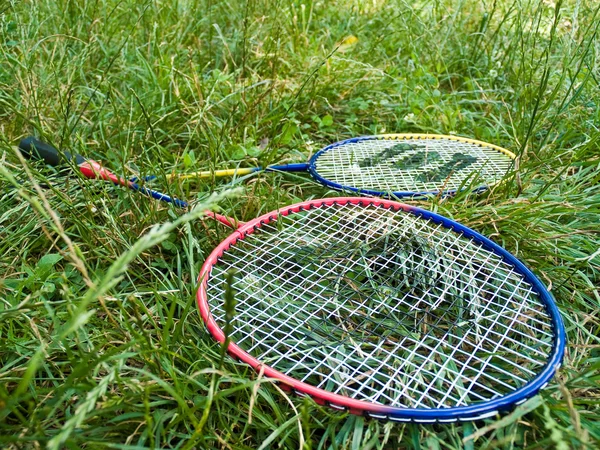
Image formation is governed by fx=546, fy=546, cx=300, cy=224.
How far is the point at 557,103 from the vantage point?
2.42 m

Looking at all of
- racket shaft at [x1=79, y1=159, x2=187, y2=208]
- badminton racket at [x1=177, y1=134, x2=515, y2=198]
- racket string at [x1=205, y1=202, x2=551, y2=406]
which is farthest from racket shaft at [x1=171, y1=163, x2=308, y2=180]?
racket string at [x1=205, y1=202, x2=551, y2=406]

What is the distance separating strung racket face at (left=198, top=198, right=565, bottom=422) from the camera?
1.16 metres

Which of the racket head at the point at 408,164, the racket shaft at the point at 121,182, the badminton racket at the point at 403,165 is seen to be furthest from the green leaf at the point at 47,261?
the racket head at the point at 408,164

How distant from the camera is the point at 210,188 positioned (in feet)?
5.85

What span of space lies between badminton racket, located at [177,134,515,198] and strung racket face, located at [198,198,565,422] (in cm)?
23

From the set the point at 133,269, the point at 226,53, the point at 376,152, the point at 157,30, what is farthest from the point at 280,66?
the point at 133,269

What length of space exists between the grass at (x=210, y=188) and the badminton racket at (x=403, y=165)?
0.07m

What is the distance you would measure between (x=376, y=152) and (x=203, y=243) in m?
0.84

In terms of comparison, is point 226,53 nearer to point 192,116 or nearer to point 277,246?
point 192,116

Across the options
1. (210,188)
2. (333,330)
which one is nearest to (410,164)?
(210,188)

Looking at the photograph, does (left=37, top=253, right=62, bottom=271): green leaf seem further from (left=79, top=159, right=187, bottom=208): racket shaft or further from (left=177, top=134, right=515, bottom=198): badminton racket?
(left=177, top=134, right=515, bottom=198): badminton racket

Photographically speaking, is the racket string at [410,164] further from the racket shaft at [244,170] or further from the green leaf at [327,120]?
the green leaf at [327,120]

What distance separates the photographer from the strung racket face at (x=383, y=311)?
3.81ft

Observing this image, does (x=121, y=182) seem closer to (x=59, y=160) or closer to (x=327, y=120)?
(x=59, y=160)
